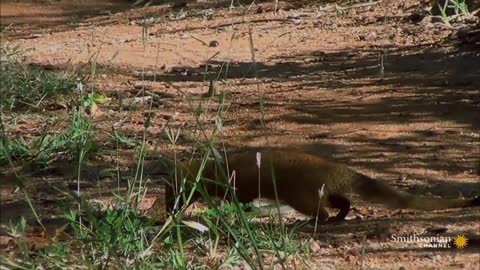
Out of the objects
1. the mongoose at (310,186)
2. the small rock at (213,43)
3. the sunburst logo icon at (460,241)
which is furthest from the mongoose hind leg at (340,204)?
the small rock at (213,43)

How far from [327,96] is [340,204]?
1985mm

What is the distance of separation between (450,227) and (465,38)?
332 centimetres

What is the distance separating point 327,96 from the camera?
17.6 feet

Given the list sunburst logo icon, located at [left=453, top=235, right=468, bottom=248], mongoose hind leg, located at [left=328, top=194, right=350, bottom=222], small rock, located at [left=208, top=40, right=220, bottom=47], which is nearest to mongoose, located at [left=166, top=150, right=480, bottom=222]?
mongoose hind leg, located at [left=328, top=194, right=350, bottom=222]

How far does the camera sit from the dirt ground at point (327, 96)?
10.8ft

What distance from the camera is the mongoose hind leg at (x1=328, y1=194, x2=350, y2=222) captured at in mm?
3408

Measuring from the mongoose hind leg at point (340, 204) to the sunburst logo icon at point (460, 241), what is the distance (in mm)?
487

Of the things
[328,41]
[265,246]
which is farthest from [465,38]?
[265,246]

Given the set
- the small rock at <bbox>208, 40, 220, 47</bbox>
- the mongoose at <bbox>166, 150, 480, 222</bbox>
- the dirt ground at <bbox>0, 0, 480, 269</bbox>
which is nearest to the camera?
the dirt ground at <bbox>0, 0, 480, 269</bbox>

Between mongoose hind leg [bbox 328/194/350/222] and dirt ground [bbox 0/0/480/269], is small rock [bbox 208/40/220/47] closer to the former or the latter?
dirt ground [bbox 0/0/480/269]

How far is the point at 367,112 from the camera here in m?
4.96

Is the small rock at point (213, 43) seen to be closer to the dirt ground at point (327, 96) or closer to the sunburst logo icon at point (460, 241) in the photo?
the dirt ground at point (327, 96)

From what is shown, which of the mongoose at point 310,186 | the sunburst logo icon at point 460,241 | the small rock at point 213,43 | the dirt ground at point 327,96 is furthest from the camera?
the small rock at point 213,43

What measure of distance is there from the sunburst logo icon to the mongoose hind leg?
0.49 metres
